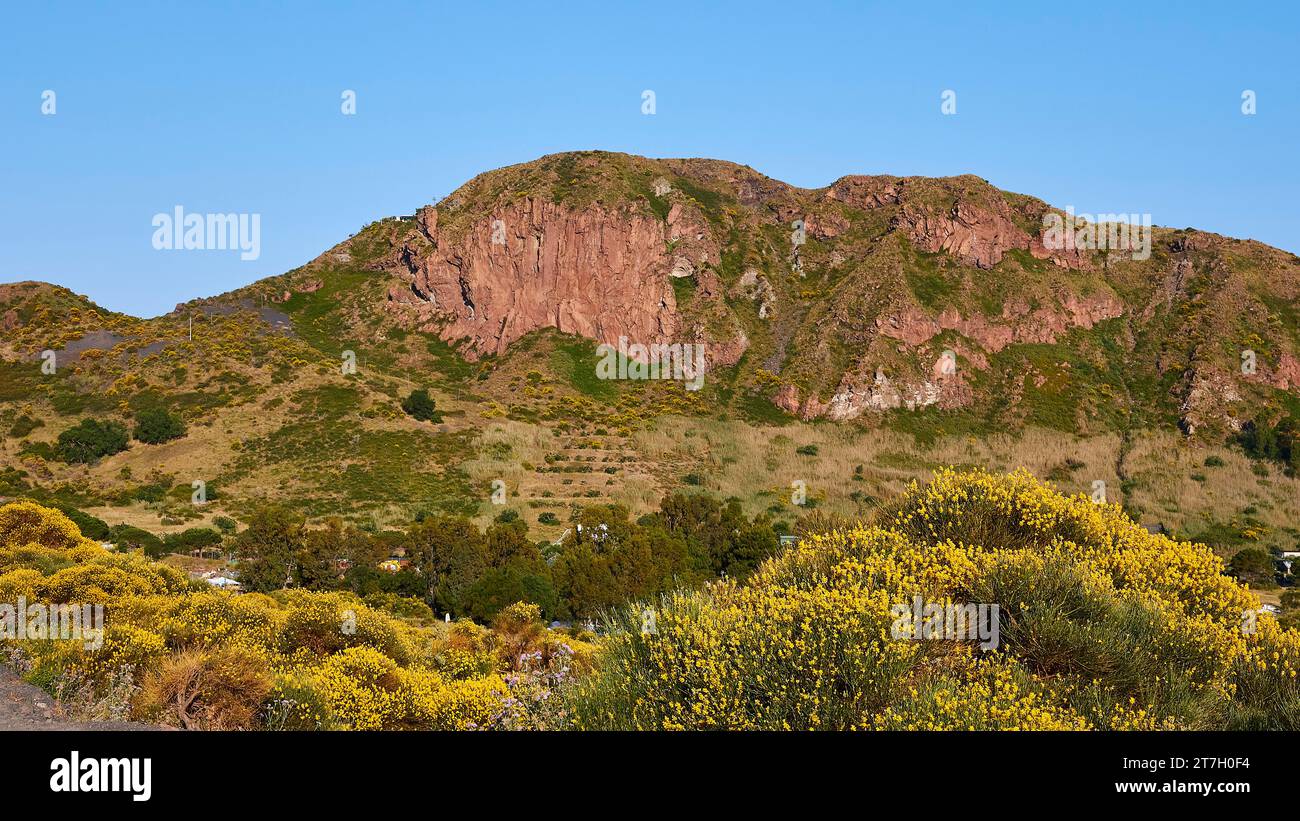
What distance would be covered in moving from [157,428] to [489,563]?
158 feet

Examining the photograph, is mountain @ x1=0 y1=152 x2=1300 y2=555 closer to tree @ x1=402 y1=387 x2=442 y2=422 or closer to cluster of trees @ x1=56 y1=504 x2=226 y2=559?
tree @ x1=402 y1=387 x2=442 y2=422

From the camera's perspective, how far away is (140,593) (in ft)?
71.1

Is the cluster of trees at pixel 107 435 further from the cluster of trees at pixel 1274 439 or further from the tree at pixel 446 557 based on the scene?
the cluster of trees at pixel 1274 439

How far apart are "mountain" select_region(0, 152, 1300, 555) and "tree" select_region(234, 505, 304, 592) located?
1776 cm

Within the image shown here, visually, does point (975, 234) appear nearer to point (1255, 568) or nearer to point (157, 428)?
point (1255, 568)

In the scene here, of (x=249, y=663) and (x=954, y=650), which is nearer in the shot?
(x=954, y=650)

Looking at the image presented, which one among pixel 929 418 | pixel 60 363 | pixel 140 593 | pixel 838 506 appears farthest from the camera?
pixel 929 418

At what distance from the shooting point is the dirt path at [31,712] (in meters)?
11.9

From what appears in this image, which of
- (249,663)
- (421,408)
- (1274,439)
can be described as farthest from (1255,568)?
(421,408)

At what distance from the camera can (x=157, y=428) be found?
83062 millimetres
